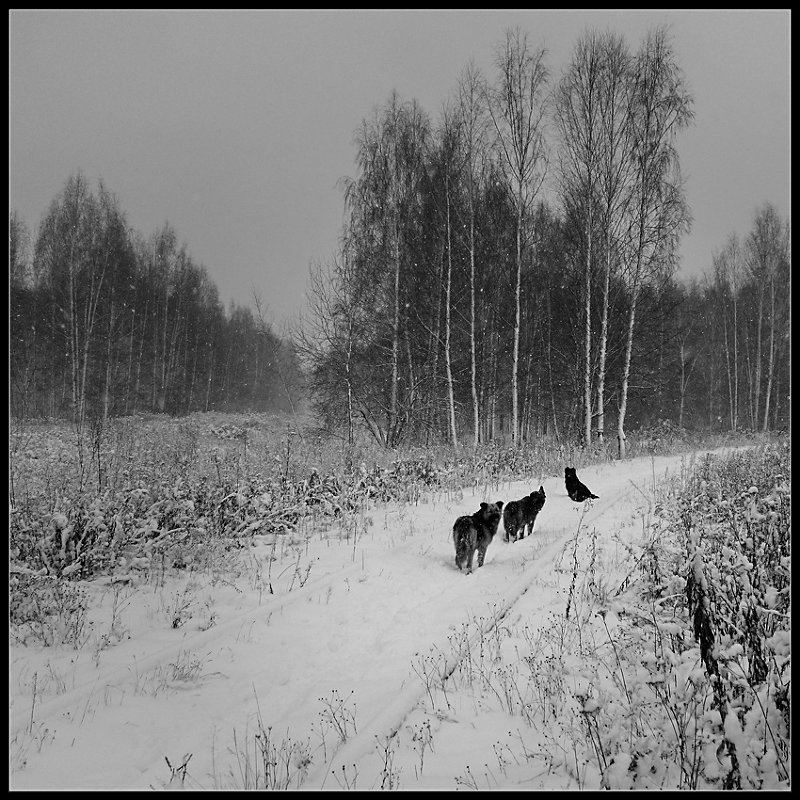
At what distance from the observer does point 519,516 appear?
6777mm

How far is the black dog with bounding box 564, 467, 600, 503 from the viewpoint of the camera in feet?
28.6

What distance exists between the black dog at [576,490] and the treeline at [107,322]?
29.1 feet

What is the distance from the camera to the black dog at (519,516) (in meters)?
6.67

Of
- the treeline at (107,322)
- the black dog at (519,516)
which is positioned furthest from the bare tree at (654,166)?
the treeline at (107,322)

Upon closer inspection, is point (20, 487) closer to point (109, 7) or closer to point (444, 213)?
point (109, 7)

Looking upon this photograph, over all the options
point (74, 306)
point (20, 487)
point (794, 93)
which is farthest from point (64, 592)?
point (74, 306)

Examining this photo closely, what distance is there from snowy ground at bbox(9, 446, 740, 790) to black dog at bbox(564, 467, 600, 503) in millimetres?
2774

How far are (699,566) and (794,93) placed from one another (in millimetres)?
2426

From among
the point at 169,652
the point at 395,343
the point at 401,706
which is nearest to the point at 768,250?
the point at 395,343

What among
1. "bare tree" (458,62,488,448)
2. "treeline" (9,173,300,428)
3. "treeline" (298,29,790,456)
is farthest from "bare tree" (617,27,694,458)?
"treeline" (9,173,300,428)

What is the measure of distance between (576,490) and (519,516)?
2.56 meters

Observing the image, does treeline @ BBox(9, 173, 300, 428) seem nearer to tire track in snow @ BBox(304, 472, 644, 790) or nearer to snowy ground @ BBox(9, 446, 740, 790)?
snowy ground @ BBox(9, 446, 740, 790)

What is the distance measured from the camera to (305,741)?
2795mm

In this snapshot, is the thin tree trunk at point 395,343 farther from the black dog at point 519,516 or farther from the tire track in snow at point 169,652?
the tire track in snow at point 169,652
